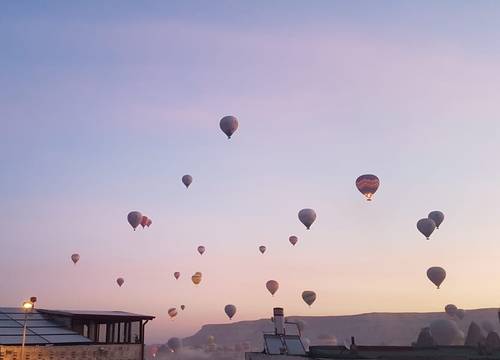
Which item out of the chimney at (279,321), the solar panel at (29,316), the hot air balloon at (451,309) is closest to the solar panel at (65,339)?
the solar panel at (29,316)

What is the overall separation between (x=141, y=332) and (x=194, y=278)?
52632mm

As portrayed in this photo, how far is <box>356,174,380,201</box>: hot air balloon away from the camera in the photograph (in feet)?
190

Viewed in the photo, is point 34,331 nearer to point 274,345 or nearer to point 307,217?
point 274,345

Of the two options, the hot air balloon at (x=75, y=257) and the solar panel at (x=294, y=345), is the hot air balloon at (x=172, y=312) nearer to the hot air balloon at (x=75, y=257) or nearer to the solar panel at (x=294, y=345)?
the hot air balloon at (x=75, y=257)

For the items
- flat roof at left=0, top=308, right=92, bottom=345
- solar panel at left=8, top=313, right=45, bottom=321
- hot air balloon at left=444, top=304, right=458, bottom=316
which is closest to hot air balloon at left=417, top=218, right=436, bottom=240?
flat roof at left=0, top=308, right=92, bottom=345

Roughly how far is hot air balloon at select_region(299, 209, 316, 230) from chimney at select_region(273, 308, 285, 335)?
81.2 ft

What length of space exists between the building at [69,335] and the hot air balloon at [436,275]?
4572 centimetres

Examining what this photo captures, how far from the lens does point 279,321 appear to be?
4047cm

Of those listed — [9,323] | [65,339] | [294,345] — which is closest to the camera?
[65,339]

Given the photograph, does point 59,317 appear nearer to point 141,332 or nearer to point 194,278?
point 141,332

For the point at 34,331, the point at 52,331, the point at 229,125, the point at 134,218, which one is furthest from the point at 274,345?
the point at 134,218

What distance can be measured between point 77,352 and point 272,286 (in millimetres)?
49367

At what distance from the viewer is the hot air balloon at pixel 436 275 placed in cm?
7238

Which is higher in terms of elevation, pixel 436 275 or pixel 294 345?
pixel 436 275
